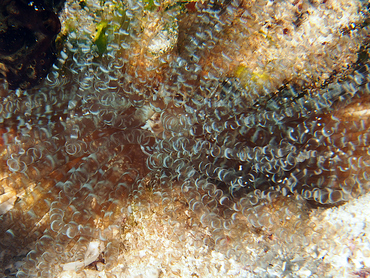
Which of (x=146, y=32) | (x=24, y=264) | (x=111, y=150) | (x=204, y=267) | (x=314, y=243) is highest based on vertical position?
(x=146, y=32)

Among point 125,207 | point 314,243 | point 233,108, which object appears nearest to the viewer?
point 314,243

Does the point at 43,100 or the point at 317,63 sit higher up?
the point at 317,63

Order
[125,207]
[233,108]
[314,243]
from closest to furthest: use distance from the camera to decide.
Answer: [314,243] < [233,108] < [125,207]

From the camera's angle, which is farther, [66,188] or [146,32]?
[146,32]

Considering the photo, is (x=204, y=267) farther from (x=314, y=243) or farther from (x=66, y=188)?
(x=66, y=188)

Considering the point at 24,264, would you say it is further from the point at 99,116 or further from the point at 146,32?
the point at 146,32

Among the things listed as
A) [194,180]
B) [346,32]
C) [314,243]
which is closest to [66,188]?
[194,180]

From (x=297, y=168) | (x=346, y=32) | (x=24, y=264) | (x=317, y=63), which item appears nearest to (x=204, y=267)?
(x=297, y=168)
